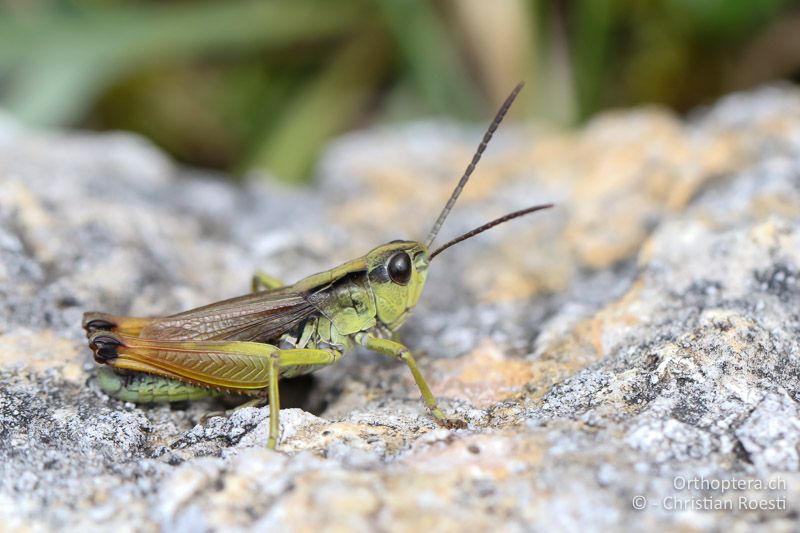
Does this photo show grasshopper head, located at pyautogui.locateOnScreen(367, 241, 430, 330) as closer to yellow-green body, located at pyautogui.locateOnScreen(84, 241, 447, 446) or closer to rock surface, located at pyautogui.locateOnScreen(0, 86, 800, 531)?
yellow-green body, located at pyautogui.locateOnScreen(84, 241, 447, 446)

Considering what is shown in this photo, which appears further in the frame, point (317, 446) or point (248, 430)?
point (248, 430)

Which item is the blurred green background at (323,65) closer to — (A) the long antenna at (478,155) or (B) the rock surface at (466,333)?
(B) the rock surface at (466,333)

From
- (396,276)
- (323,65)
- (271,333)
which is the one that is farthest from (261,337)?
(323,65)

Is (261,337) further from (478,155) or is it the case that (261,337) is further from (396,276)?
(478,155)

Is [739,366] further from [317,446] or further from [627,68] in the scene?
[627,68]

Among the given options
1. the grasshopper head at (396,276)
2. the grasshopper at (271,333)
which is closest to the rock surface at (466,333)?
the grasshopper at (271,333)

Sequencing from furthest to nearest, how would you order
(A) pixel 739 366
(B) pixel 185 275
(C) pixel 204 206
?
(C) pixel 204 206 → (B) pixel 185 275 → (A) pixel 739 366

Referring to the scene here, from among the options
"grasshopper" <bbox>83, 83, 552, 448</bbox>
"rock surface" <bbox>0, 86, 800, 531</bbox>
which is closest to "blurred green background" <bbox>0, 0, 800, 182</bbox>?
"rock surface" <bbox>0, 86, 800, 531</bbox>

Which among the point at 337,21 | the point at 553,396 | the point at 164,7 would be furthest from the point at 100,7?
the point at 553,396
